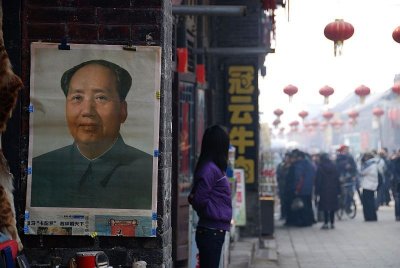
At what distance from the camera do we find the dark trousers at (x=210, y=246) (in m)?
8.46

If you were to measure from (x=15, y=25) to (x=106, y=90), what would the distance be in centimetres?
83

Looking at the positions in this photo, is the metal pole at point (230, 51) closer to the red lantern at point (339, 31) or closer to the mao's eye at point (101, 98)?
the red lantern at point (339, 31)

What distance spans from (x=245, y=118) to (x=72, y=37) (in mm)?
11791

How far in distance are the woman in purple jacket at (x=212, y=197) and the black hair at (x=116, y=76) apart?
143cm

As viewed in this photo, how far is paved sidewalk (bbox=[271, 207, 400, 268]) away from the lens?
14.8 meters

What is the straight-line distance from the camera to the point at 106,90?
7254mm

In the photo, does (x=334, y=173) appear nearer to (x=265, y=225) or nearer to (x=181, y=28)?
(x=265, y=225)

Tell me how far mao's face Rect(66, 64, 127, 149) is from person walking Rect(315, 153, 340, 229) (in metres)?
15.3

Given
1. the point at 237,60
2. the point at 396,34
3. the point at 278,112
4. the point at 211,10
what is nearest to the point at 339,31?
the point at 396,34

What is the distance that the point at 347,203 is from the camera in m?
26.3

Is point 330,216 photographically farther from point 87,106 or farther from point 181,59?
point 87,106

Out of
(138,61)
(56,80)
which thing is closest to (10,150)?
(56,80)

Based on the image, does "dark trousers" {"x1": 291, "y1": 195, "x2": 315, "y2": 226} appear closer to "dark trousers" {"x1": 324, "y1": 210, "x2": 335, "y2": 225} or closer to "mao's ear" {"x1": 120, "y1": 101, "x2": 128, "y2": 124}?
"dark trousers" {"x1": 324, "y1": 210, "x2": 335, "y2": 225}

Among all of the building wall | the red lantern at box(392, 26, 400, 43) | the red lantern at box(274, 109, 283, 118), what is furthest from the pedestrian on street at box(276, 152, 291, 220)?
the red lantern at box(274, 109, 283, 118)
